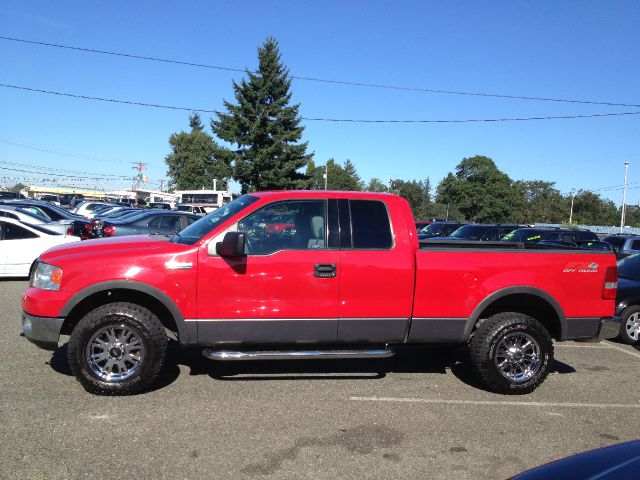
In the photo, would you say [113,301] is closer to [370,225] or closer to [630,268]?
[370,225]

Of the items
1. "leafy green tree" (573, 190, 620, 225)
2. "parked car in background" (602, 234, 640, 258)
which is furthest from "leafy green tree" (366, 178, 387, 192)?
"parked car in background" (602, 234, 640, 258)

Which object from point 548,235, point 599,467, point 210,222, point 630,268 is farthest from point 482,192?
point 599,467

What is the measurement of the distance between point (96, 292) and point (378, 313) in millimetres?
2632

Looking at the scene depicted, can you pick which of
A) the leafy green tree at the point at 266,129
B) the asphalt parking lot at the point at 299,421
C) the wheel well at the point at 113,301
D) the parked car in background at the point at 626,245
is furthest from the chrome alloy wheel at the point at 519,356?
the leafy green tree at the point at 266,129

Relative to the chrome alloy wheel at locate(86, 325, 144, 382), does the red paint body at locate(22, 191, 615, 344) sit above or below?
above

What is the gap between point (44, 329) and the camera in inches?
179

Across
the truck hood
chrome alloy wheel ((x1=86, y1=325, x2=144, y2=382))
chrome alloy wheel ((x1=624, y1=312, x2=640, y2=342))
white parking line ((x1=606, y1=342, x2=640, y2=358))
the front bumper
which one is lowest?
white parking line ((x1=606, y1=342, x2=640, y2=358))

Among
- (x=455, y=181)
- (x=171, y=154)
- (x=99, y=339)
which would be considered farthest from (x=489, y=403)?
(x=455, y=181)

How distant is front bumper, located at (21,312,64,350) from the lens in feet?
14.9

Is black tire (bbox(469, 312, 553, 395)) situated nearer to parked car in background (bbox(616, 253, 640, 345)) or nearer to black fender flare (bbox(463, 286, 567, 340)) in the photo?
black fender flare (bbox(463, 286, 567, 340))

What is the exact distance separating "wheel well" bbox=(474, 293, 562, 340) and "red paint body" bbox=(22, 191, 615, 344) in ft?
0.53

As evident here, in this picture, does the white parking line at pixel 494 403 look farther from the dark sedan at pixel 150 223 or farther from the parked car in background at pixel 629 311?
the dark sedan at pixel 150 223

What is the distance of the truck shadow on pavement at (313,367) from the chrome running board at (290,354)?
637 millimetres

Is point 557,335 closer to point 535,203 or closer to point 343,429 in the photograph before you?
point 343,429
